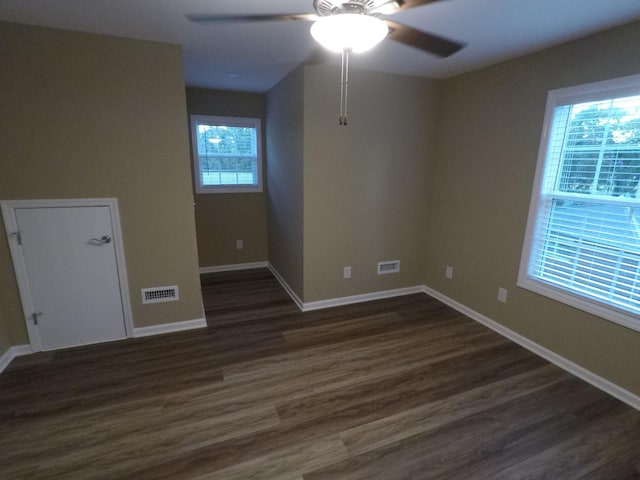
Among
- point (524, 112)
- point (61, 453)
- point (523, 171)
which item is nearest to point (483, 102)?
point (524, 112)

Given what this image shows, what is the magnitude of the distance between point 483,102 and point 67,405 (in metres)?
4.06

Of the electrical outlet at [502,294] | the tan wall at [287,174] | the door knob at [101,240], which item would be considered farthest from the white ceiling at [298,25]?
the electrical outlet at [502,294]

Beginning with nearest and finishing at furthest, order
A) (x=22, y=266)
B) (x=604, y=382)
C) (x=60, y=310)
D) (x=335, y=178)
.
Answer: (x=604, y=382), (x=22, y=266), (x=60, y=310), (x=335, y=178)

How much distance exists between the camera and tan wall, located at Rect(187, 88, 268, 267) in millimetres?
4098

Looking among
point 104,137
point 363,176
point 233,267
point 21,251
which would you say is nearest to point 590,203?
point 363,176

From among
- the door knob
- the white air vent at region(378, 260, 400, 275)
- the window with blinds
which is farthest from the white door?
the window with blinds

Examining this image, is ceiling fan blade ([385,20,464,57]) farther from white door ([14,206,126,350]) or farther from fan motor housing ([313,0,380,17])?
white door ([14,206,126,350])

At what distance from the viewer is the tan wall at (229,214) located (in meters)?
4.10

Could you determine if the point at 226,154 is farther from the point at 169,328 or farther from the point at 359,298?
the point at 359,298

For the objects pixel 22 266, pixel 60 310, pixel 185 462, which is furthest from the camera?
pixel 60 310

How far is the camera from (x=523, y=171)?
2686 mm

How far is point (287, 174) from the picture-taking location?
3.58 meters

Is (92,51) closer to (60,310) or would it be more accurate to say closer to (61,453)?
(60,310)

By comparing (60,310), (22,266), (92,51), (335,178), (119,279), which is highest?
(92,51)
